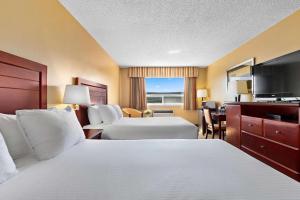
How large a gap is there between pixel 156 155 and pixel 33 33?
5.51ft

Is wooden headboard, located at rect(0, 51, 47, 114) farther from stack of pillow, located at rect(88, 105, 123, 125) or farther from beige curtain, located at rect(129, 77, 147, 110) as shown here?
beige curtain, located at rect(129, 77, 147, 110)

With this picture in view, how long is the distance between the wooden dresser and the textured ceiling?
129cm

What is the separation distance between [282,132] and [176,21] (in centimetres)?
208

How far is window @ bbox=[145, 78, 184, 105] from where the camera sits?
7.31 meters

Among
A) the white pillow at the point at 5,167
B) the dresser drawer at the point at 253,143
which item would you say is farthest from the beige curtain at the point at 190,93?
the white pillow at the point at 5,167

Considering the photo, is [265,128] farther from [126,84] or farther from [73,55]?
[126,84]

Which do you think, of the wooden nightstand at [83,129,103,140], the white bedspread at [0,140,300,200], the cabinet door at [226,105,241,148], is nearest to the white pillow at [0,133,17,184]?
the white bedspread at [0,140,300,200]

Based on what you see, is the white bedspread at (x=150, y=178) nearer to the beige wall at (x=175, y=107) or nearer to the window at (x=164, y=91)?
the beige wall at (x=175, y=107)

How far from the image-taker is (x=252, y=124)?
2869mm

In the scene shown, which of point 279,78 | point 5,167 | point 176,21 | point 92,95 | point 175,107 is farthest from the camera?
point 175,107

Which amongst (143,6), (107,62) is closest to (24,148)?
(143,6)

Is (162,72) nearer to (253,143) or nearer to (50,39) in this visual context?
(253,143)

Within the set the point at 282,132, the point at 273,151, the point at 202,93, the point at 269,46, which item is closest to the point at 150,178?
the point at 282,132

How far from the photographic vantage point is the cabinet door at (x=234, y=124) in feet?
10.7
